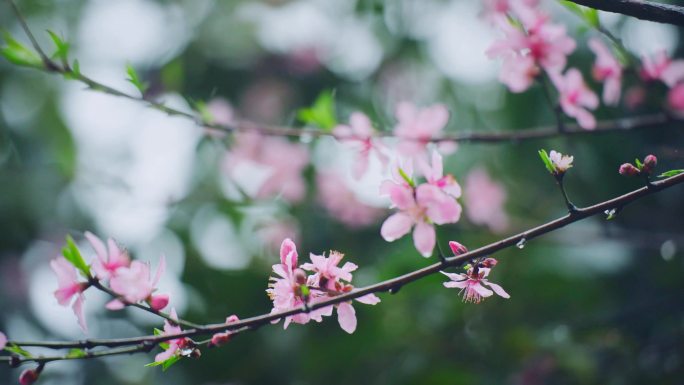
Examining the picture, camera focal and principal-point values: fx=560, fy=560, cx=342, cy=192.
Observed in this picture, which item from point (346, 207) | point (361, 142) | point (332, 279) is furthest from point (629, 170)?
point (346, 207)

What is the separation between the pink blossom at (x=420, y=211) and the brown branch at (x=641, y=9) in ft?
0.96

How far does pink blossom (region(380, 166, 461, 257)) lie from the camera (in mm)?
726

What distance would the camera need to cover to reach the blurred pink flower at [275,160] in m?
2.17

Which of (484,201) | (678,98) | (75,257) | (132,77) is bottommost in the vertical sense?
(484,201)

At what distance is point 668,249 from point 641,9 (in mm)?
1278

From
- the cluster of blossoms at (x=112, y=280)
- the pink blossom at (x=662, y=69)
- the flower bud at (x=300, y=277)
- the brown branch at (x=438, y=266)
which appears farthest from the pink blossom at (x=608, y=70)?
the cluster of blossoms at (x=112, y=280)

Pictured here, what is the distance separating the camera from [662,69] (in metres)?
1.30

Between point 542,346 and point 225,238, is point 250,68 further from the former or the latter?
point 542,346

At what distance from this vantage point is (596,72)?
4.46ft

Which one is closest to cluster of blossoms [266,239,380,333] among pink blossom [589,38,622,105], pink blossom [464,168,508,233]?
pink blossom [589,38,622,105]

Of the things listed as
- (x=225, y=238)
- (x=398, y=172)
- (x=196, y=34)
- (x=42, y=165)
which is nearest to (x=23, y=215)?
(x=42, y=165)

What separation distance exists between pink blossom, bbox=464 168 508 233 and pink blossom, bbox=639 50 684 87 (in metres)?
0.99

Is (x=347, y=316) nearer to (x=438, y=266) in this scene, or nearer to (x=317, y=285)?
(x=317, y=285)

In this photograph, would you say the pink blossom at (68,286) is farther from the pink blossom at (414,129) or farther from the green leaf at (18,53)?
the pink blossom at (414,129)
